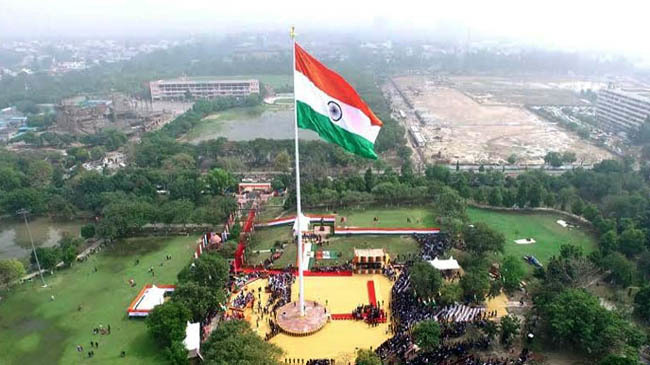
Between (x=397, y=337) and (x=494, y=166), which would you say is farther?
(x=494, y=166)

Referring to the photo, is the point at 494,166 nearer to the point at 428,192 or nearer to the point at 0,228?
the point at 428,192

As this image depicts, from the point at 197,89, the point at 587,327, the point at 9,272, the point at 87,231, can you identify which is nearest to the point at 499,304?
the point at 587,327

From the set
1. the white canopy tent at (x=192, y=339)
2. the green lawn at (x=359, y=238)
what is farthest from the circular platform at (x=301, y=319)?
the green lawn at (x=359, y=238)

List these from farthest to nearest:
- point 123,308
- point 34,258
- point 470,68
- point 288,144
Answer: point 470,68
point 288,144
point 34,258
point 123,308

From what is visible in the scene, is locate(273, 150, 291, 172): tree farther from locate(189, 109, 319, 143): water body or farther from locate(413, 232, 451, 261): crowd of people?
locate(413, 232, 451, 261): crowd of people

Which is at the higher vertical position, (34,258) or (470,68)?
(470,68)

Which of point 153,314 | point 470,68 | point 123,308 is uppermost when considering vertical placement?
point 470,68

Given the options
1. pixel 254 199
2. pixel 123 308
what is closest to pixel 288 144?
pixel 254 199
